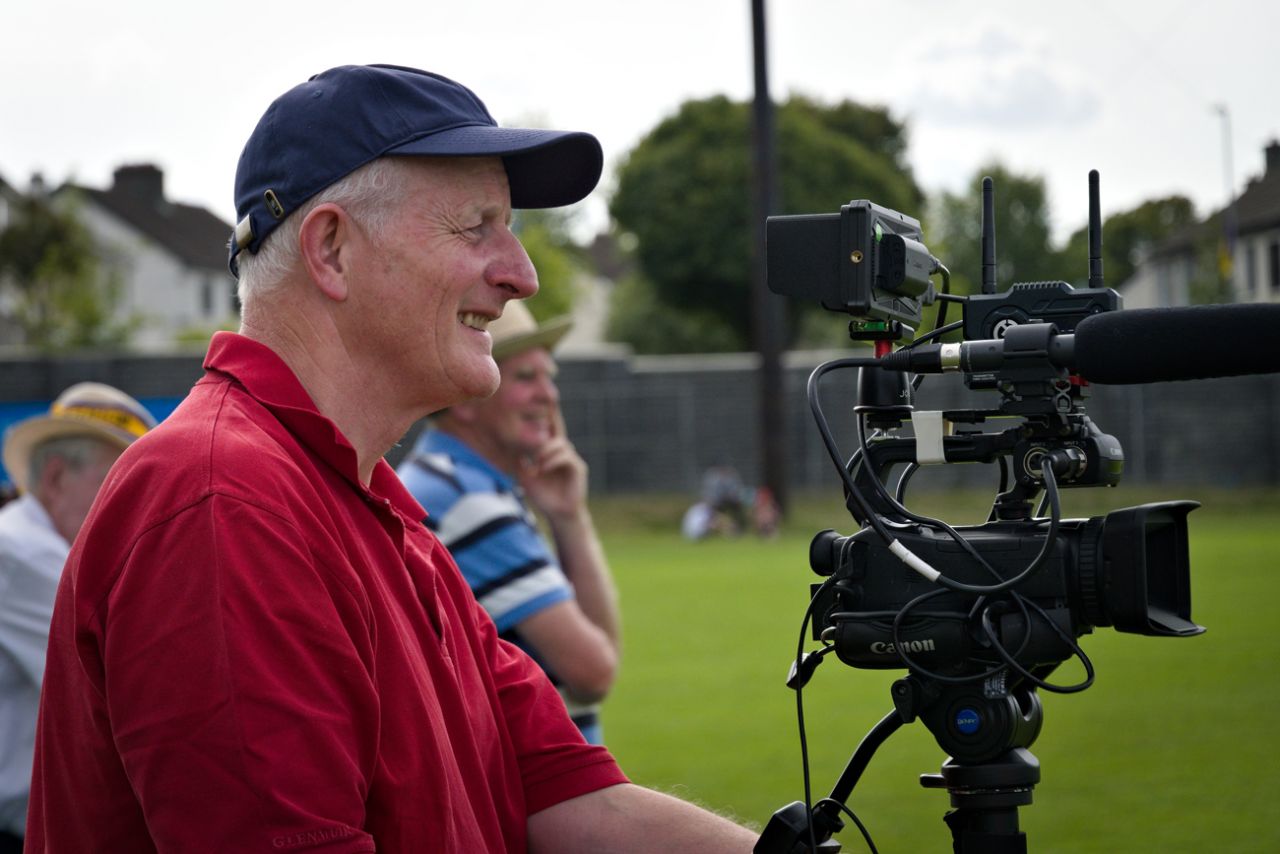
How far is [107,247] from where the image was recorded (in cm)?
4831

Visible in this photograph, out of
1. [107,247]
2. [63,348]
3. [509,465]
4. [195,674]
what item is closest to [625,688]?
[509,465]

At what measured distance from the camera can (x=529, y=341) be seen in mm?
4801

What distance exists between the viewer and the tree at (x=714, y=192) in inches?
1793

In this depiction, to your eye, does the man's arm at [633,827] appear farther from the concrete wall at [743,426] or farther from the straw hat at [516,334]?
the concrete wall at [743,426]

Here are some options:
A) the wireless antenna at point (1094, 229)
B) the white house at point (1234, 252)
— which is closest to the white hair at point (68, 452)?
the white house at point (1234, 252)

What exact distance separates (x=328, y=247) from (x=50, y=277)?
43433mm

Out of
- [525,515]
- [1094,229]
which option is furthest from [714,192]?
[1094,229]

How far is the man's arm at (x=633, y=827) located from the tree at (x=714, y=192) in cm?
4267

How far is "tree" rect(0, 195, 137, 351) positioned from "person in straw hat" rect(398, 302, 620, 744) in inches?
1598

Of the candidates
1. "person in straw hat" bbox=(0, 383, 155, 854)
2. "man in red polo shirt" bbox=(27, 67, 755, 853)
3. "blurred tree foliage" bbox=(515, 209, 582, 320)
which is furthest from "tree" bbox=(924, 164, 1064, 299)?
"blurred tree foliage" bbox=(515, 209, 582, 320)

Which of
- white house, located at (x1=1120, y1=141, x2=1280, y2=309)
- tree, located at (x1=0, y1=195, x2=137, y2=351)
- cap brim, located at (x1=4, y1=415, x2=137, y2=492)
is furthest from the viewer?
tree, located at (x1=0, y1=195, x2=137, y2=351)

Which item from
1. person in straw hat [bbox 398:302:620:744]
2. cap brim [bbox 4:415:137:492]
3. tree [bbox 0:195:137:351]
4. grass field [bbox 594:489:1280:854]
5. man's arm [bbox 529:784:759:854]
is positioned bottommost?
grass field [bbox 594:489:1280:854]

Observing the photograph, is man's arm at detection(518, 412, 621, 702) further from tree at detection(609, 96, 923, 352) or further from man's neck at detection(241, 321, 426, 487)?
tree at detection(609, 96, 923, 352)

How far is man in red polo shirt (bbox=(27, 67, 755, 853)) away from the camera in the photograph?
1801 mm
